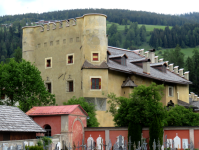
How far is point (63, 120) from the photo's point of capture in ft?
129

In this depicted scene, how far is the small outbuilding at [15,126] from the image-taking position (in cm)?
3338

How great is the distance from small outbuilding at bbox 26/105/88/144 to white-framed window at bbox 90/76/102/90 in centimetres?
1071

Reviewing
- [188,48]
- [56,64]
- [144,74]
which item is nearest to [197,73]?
[144,74]

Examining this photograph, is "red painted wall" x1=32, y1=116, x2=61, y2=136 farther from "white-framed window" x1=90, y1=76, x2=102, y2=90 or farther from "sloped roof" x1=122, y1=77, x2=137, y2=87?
"sloped roof" x1=122, y1=77, x2=137, y2=87

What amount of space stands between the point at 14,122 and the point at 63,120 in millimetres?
5989

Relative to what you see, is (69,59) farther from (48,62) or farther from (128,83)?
(128,83)

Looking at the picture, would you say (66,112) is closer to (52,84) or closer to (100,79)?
(100,79)

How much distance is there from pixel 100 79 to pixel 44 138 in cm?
1871

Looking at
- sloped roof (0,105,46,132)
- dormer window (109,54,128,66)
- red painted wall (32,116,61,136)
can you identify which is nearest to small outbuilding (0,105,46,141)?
sloped roof (0,105,46,132)

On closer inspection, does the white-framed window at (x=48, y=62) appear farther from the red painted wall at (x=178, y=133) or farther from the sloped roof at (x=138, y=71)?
the red painted wall at (x=178, y=133)

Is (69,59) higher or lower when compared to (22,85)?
higher

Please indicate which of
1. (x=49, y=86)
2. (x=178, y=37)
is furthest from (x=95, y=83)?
(x=178, y=37)

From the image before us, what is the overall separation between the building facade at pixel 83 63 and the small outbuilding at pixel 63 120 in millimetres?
10942

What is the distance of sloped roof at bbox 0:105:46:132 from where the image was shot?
1318 inches
